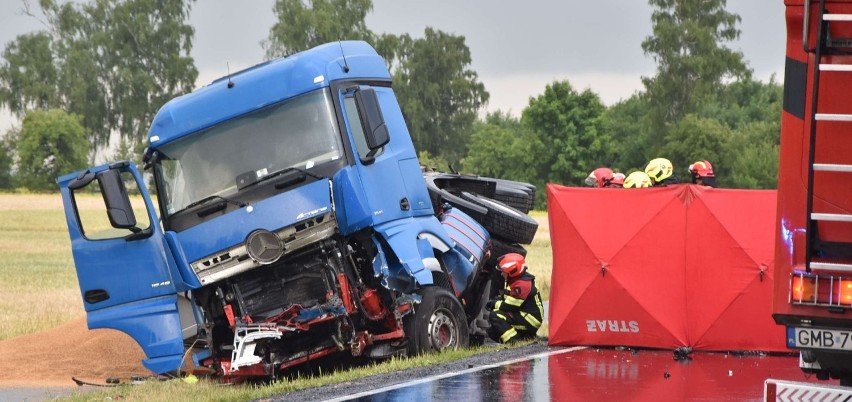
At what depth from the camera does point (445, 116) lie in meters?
96.1

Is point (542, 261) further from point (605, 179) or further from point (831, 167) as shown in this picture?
point (831, 167)

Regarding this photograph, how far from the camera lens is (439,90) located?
94.5 metres

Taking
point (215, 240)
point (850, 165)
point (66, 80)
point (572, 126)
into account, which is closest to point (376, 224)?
point (215, 240)

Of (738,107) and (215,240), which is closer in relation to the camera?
(215,240)

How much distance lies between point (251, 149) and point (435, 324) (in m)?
2.48

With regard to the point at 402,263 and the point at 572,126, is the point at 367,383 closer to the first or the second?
the point at 402,263

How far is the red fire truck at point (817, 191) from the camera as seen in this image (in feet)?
24.7

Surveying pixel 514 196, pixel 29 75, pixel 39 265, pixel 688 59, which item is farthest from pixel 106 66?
pixel 514 196

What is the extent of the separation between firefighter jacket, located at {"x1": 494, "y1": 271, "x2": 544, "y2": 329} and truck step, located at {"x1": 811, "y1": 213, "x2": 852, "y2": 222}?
7.61 metres

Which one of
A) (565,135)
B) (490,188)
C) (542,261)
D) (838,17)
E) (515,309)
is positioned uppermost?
(565,135)

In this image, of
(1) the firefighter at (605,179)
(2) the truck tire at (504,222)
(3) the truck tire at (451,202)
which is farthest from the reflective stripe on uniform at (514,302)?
(1) the firefighter at (605,179)

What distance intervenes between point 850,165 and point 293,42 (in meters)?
79.5

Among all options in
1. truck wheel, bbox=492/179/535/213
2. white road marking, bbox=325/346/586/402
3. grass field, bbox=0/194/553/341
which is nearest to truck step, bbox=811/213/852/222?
white road marking, bbox=325/346/586/402

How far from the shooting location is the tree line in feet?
252
